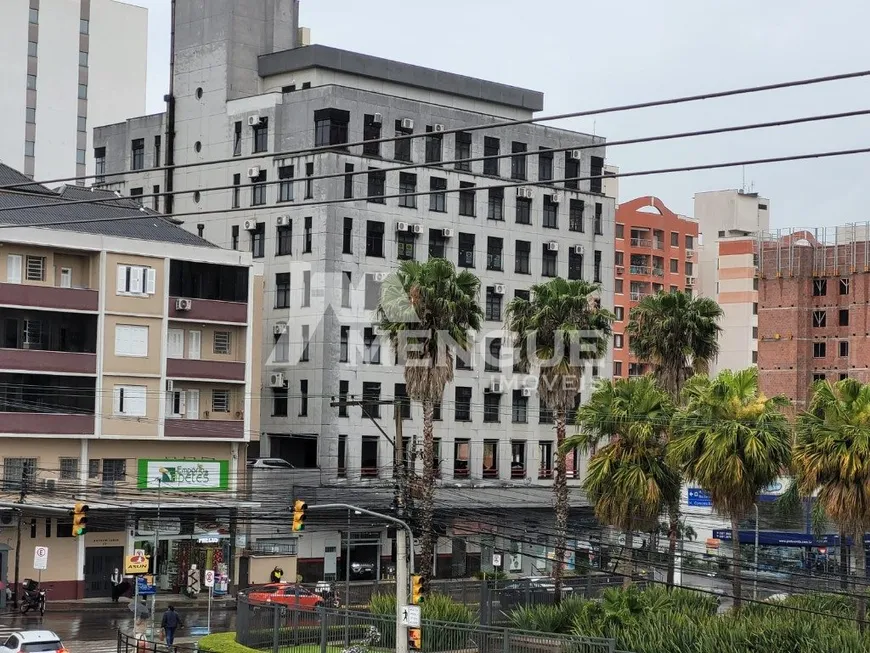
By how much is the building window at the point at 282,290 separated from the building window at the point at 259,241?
1817 mm

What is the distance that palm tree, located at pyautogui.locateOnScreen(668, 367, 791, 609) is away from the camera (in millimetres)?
45562

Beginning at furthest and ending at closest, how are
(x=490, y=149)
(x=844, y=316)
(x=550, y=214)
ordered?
(x=844, y=316) < (x=550, y=214) < (x=490, y=149)

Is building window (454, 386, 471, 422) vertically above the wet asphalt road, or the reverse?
building window (454, 386, 471, 422)

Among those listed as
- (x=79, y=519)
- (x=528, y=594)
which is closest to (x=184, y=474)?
(x=528, y=594)

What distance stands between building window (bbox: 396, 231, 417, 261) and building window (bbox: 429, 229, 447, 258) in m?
1.11

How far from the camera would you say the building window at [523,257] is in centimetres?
8331

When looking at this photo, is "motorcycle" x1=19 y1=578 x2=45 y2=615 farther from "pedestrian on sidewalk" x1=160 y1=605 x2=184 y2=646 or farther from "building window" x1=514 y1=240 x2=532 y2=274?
"building window" x1=514 y1=240 x2=532 y2=274

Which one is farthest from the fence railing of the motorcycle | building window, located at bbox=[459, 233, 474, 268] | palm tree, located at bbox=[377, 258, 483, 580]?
building window, located at bbox=[459, 233, 474, 268]

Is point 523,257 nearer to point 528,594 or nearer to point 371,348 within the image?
point 371,348

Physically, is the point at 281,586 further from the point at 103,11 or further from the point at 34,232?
the point at 103,11

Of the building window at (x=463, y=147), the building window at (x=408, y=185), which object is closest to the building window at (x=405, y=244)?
the building window at (x=408, y=185)

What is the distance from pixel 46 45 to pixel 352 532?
73.6 meters

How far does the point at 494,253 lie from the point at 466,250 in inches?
→ 80.7

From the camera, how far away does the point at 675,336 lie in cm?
6981
